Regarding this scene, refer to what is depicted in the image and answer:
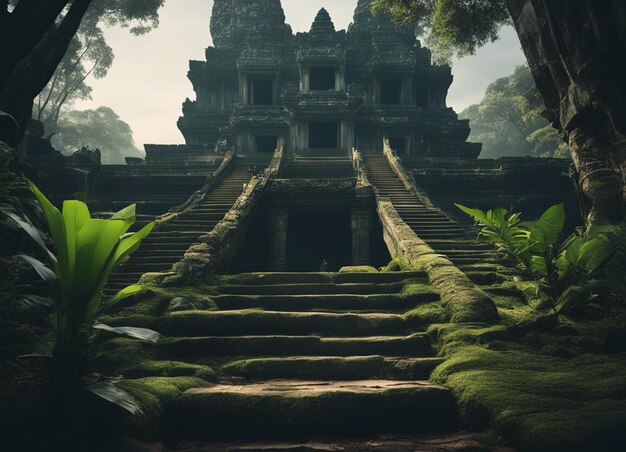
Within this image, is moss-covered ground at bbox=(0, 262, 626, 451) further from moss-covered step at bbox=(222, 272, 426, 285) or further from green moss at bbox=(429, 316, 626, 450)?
moss-covered step at bbox=(222, 272, 426, 285)

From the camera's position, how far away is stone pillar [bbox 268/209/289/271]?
1313 centimetres

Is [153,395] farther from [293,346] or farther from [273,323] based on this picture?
[273,323]

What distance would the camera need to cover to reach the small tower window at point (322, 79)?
94.5 feet

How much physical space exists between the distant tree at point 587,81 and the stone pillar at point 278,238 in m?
7.57

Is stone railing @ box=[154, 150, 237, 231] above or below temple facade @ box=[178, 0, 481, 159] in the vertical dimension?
below

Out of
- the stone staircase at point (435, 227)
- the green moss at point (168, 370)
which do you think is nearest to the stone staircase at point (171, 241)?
the green moss at point (168, 370)

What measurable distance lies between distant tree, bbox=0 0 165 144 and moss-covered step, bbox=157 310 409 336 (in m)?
3.42

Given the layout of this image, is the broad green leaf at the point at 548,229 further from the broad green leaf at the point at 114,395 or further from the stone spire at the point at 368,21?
the stone spire at the point at 368,21

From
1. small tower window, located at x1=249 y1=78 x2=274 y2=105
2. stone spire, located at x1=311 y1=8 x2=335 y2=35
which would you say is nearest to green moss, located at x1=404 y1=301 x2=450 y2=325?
stone spire, located at x1=311 y1=8 x2=335 y2=35

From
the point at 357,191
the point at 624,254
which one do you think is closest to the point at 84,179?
the point at 357,191

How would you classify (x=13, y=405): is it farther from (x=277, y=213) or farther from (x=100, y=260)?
(x=277, y=213)

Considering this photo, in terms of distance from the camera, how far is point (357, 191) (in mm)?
13711

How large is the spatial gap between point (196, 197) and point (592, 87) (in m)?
10.9

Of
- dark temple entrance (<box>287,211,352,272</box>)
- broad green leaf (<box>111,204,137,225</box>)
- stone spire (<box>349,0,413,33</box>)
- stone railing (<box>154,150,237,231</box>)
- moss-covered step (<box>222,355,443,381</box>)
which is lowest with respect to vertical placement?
moss-covered step (<box>222,355,443,381</box>)
